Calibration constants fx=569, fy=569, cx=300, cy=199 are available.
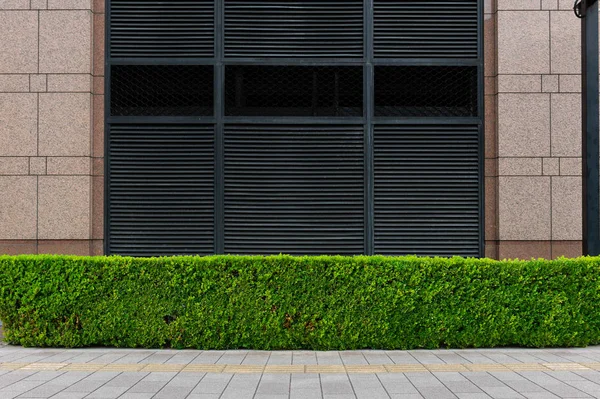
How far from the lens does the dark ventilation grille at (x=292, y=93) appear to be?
11812 mm

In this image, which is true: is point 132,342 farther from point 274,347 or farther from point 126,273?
point 274,347

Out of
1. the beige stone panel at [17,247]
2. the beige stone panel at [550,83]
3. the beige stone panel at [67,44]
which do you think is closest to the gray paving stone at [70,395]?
the beige stone panel at [17,247]

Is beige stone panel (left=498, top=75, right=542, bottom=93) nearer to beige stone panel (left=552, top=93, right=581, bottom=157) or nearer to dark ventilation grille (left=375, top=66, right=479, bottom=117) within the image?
beige stone panel (left=552, top=93, right=581, bottom=157)

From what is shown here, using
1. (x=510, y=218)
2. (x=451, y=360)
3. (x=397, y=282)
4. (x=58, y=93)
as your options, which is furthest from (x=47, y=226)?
(x=510, y=218)

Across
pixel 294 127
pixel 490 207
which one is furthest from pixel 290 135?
pixel 490 207

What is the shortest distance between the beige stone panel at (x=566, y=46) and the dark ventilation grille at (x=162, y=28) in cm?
704

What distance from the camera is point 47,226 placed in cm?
1155

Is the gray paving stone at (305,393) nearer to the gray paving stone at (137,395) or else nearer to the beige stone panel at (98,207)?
the gray paving stone at (137,395)

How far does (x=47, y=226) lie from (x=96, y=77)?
323 centimetres

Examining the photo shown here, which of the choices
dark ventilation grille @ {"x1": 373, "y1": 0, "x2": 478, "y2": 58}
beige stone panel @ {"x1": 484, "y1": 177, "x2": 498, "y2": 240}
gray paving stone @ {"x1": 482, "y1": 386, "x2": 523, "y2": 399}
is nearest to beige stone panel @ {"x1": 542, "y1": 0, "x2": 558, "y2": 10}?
dark ventilation grille @ {"x1": 373, "y1": 0, "x2": 478, "y2": 58}

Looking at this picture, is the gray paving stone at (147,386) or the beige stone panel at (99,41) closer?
the gray paving stone at (147,386)

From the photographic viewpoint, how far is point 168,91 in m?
11.8

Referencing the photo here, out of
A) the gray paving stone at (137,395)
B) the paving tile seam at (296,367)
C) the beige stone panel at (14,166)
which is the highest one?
the beige stone panel at (14,166)

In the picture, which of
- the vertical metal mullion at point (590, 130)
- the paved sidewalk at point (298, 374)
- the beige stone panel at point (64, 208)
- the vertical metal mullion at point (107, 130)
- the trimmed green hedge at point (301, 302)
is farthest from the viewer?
the vertical metal mullion at point (107, 130)
